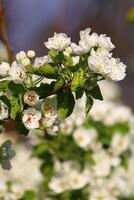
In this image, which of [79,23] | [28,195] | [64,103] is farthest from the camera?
[79,23]

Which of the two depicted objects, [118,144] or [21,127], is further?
[118,144]

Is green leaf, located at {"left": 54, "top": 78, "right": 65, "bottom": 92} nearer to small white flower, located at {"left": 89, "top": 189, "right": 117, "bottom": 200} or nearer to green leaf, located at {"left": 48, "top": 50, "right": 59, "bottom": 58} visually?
green leaf, located at {"left": 48, "top": 50, "right": 59, "bottom": 58}

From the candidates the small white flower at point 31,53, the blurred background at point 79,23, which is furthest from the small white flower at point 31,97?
the blurred background at point 79,23

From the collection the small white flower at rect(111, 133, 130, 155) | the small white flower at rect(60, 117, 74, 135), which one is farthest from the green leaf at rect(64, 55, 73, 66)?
the small white flower at rect(111, 133, 130, 155)

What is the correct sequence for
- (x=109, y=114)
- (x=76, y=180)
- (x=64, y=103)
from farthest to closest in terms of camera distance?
(x=109, y=114), (x=76, y=180), (x=64, y=103)

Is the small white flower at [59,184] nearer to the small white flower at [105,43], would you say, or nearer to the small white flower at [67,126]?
the small white flower at [67,126]

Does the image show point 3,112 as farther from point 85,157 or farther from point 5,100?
point 85,157

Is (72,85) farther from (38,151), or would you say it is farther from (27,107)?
(38,151)

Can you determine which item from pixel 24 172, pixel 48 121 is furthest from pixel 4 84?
pixel 24 172
